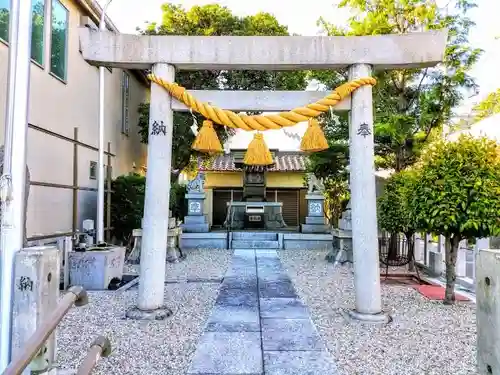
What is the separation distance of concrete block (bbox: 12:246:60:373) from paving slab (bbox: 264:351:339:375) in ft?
6.19

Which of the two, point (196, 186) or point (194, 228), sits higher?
point (196, 186)

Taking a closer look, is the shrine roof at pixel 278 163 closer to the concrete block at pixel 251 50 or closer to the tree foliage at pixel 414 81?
the tree foliage at pixel 414 81

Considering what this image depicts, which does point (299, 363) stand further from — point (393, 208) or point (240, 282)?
point (393, 208)

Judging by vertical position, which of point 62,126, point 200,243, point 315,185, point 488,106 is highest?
point 488,106

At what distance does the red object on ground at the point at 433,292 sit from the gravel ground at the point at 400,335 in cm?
16

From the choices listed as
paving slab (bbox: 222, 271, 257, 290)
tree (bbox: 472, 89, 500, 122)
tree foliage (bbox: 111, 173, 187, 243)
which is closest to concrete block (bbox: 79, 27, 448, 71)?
paving slab (bbox: 222, 271, 257, 290)

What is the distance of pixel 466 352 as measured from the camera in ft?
12.8

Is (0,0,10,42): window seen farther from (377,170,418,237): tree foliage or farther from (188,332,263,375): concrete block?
(377,170,418,237): tree foliage

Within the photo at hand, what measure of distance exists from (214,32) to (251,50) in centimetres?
904

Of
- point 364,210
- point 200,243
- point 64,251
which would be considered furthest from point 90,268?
point 200,243

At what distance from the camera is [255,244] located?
12180 mm

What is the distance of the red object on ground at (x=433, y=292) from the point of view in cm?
616

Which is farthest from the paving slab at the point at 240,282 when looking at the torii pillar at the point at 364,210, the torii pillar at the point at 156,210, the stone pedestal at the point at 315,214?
the stone pedestal at the point at 315,214

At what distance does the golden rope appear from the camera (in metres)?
4.92
